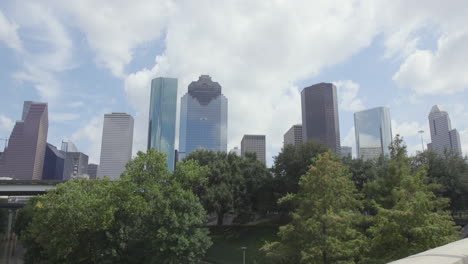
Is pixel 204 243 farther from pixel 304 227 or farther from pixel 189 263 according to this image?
pixel 304 227

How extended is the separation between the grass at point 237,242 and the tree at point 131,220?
10330 mm

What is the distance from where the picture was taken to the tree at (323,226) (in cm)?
1731

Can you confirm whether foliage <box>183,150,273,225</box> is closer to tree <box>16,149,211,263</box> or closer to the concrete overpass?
tree <box>16,149,211,263</box>

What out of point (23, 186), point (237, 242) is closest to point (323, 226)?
point (237, 242)

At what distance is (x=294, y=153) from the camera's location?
44125 millimetres

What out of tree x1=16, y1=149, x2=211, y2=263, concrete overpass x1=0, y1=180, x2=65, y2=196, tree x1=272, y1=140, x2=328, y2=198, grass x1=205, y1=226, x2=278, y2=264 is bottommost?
grass x1=205, y1=226, x2=278, y2=264

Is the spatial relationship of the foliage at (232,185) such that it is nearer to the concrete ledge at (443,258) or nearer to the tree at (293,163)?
the tree at (293,163)

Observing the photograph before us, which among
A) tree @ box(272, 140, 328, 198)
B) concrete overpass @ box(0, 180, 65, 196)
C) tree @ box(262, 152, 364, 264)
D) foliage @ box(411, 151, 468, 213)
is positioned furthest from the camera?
concrete overpass @ box(0, 180, 65, 196)

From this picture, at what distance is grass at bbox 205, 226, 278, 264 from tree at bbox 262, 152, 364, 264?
15460mm

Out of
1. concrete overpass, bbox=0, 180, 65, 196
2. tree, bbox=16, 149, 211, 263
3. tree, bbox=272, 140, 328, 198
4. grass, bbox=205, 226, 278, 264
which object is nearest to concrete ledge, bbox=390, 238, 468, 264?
tree, bbox=16, 149, 211, 263

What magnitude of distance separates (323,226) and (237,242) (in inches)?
1183

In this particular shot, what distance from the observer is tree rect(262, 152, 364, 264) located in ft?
56.8

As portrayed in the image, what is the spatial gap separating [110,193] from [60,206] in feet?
12.9

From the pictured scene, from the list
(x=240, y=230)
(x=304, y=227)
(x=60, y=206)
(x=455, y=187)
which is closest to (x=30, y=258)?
(x=60, y=206)
